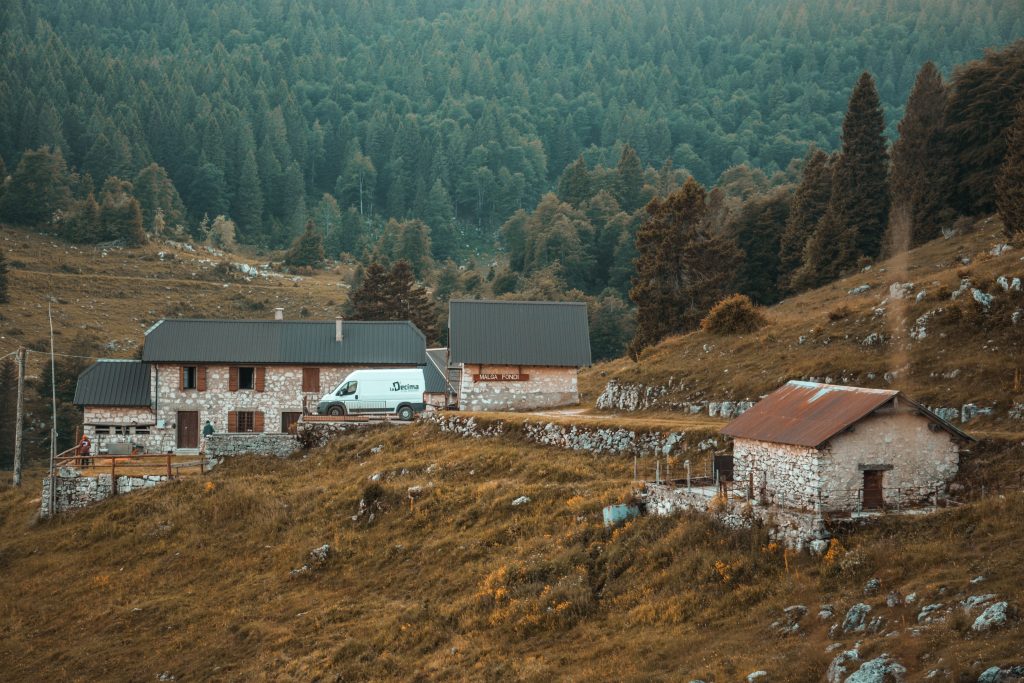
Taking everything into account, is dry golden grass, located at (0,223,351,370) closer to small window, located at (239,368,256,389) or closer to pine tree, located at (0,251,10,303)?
pine tree, located at (0,251,10,303)

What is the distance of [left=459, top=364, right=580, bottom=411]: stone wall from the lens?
48844mm

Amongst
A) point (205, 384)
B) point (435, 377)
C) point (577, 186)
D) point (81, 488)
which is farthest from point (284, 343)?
point (577, 186)

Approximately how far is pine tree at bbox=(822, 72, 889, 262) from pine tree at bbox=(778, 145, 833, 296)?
3807mm

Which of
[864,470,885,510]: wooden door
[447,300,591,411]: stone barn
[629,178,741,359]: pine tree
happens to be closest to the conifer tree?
[629,178,741,359]: pine tree

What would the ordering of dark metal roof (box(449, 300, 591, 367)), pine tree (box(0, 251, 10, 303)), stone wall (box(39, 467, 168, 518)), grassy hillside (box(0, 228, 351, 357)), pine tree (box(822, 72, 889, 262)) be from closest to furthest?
stone wall (box(39, 467, 168, 518)) < dark metal roof (box(449, 300, 591, 367)) < pine tree (box(822, 72, 889, 262)) < grassy hillside (box(0, 228, 351, 357)) < pine tree (box(0, 251, 10, 303))

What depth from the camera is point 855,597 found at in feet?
→ 66.7

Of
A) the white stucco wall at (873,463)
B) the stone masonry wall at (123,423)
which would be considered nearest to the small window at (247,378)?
the stone masonry wall at (123,423)

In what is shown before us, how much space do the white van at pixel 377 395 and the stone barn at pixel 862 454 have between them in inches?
991

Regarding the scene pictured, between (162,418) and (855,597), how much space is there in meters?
37.8

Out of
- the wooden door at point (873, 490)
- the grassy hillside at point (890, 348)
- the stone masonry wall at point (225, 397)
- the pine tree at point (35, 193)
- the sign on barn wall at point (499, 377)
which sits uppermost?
the pine tree at point (35, 193)

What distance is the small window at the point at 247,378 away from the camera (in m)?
52.1

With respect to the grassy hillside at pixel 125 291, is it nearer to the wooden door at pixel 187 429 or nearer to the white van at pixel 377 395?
the wooden door at pixel 187 429

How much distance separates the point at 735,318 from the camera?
47.9 m

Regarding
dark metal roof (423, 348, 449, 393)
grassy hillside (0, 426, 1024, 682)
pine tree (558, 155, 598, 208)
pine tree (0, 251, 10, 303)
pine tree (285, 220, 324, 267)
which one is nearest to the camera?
grassy hillside (0, 426, 1024, 682)
